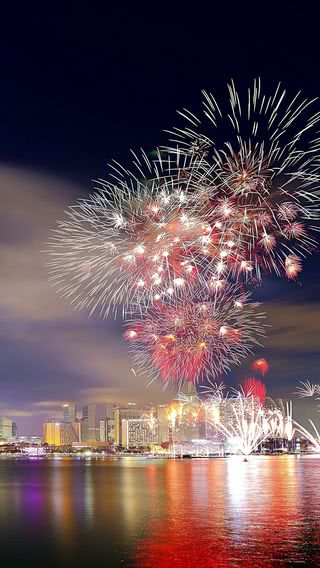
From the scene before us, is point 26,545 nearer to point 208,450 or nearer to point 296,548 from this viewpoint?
point 296,548

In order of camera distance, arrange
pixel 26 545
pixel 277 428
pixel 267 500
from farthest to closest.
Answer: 1. pixel 277 428
2. pixel 267 500
3. pixel 26 545

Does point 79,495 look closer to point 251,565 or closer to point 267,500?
point 267,500

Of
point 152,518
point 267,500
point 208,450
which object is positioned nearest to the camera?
point 152,518

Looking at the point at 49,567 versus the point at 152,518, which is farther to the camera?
the point at 152,518

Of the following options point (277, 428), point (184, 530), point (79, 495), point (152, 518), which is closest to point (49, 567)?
point (184, 530)

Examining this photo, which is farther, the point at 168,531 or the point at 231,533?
the point at 168,531

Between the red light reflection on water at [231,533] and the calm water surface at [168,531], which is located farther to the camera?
the calm water surface at [168,531]

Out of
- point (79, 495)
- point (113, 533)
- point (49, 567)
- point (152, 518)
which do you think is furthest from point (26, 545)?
point (79, 495)

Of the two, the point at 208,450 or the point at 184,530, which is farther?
the point at 208,450

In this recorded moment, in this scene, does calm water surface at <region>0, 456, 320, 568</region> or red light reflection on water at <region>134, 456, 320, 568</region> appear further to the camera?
calm water surface at <region>0, 456, 320, 568</region>
